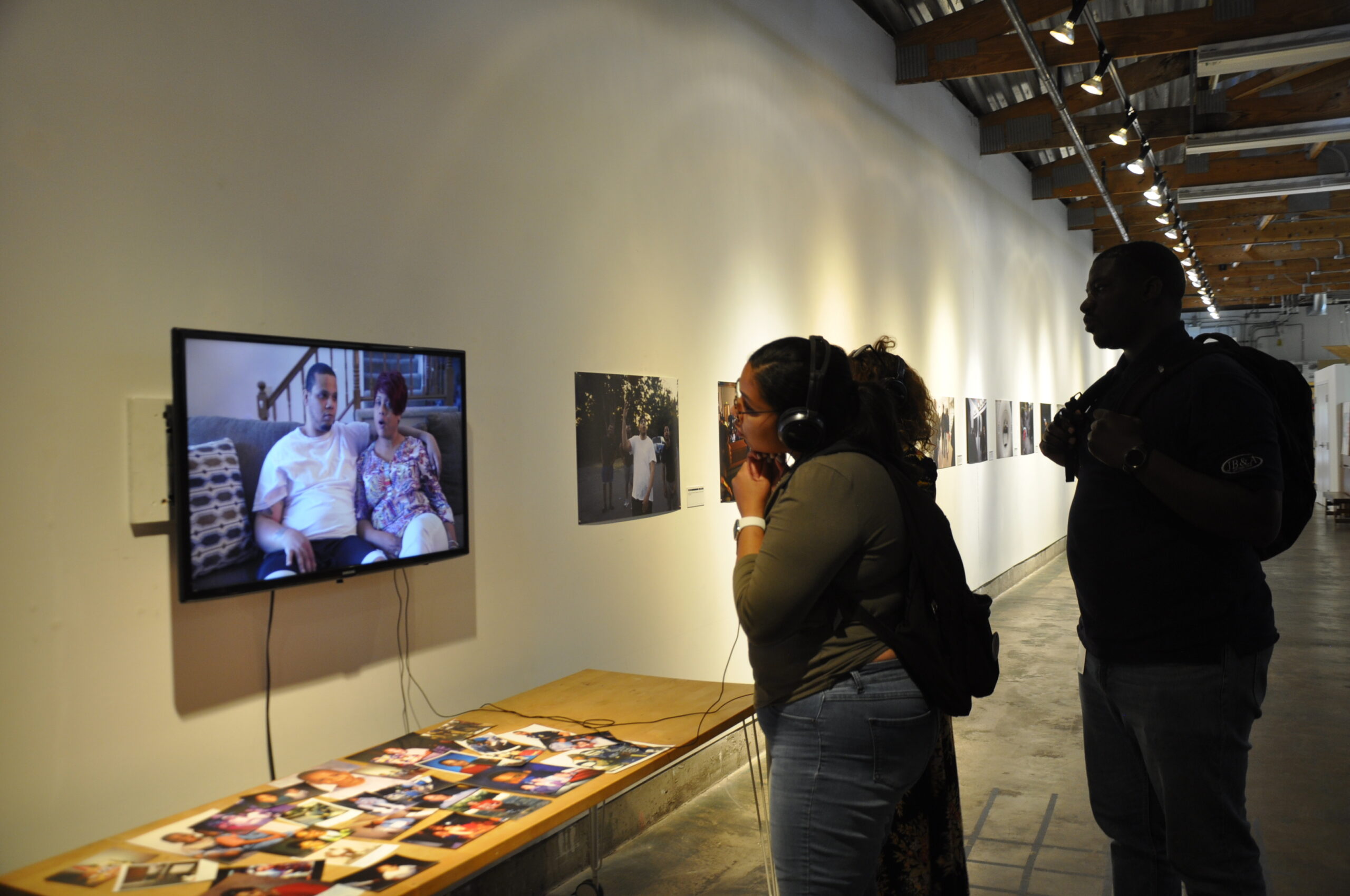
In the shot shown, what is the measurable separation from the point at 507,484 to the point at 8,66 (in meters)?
1.89

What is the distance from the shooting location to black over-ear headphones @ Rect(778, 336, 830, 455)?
5.90ft

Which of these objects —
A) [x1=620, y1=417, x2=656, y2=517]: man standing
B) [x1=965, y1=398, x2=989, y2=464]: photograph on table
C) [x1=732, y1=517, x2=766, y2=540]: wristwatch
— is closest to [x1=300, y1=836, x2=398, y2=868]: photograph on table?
[x1=732, y1=517, x2=766, y2=540]: wristwatch

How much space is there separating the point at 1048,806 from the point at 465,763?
2.92 metres

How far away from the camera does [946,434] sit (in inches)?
321

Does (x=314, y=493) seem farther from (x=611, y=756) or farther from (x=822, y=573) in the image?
(x=822, y=573)

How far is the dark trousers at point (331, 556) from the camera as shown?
96.0 inches

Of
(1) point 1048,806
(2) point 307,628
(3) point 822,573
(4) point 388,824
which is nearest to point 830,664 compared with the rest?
(3) point 822,573

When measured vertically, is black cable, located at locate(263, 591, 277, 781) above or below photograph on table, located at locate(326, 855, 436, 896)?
above

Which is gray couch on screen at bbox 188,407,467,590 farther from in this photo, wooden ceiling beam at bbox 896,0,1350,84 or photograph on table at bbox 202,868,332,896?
wooden ceiling beam at bbox 896,0,1350,84

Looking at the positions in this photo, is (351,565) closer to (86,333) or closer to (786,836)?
(86,333)

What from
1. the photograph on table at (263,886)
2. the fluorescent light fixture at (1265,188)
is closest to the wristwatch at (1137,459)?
the photograph on table at (263,886)

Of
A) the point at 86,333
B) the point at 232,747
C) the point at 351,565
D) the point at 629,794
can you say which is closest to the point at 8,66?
the point at 86,333

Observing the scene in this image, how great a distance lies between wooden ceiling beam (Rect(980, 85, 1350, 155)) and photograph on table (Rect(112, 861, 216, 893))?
8.86 metres

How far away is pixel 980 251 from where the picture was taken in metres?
9.68
